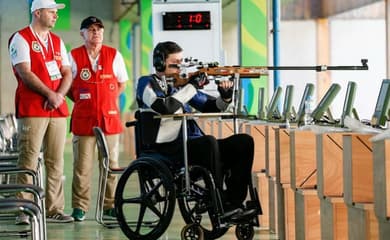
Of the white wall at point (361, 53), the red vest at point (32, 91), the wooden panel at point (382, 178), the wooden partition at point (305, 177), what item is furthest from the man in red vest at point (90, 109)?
the white wall at point (361, 53)

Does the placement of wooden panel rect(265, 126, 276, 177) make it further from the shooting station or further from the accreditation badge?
the accreditation badge

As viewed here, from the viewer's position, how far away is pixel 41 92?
306 inches

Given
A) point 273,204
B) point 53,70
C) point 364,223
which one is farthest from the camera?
point 53,70

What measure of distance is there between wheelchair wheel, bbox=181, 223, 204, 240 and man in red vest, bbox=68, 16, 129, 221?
1.85 m

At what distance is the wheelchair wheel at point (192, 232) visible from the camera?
21.3 feet

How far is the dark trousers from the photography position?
6449 millimetres

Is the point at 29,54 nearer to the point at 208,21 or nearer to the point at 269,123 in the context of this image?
the point at 269,123

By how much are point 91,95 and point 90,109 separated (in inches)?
4.0

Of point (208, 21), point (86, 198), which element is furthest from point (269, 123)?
point (208, 21)

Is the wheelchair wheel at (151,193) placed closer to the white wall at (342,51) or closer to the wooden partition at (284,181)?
the wooden partition at (284,181)

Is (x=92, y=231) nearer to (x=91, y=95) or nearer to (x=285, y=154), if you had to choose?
(x=91, y=95)

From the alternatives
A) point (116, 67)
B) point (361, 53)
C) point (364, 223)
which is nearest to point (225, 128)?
point (116, 67)

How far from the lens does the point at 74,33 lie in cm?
2438

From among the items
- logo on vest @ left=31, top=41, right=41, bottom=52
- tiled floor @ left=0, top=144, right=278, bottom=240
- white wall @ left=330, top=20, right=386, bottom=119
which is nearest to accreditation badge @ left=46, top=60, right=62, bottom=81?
logo on vest @ left=31, top=41, right=41, bottom=52
